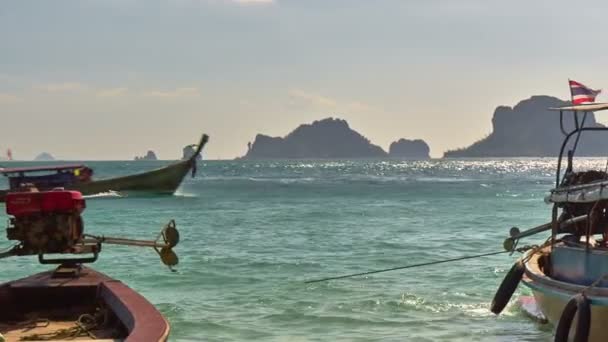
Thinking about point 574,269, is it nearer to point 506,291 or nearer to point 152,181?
point 506,291

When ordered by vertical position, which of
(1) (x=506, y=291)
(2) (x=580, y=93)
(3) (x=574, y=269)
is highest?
(2) (x=580, y=93)

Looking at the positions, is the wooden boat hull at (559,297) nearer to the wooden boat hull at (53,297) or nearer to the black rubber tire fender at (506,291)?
the black rubber tire fender at (506,291)

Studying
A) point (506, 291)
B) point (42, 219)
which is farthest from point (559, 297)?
point (42, 219)

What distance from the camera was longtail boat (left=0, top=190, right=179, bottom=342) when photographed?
8266 millimetres

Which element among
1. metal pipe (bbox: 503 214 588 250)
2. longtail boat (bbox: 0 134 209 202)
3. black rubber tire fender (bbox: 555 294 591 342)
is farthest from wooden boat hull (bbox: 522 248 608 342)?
longtail boat (bbox: 0 134 209 202)

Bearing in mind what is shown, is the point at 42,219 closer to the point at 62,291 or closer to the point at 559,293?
the point at 62,291

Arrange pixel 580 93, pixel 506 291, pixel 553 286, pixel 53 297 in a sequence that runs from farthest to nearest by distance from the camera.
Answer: pixel 580 93 < pixel 506 291 < pixel 553 286 < pixel 53 297

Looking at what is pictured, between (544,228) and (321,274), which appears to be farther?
(321,274)

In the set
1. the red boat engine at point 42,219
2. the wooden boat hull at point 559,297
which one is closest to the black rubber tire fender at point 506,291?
the wooden boat hull at point 559,297

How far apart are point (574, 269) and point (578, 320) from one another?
7.84 feet

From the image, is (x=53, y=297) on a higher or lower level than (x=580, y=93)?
lower

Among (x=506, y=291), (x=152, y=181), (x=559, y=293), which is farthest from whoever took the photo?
(x=152, y=181)

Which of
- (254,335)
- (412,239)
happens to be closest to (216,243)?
(412,239)

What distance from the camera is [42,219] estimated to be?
8.87 metres
